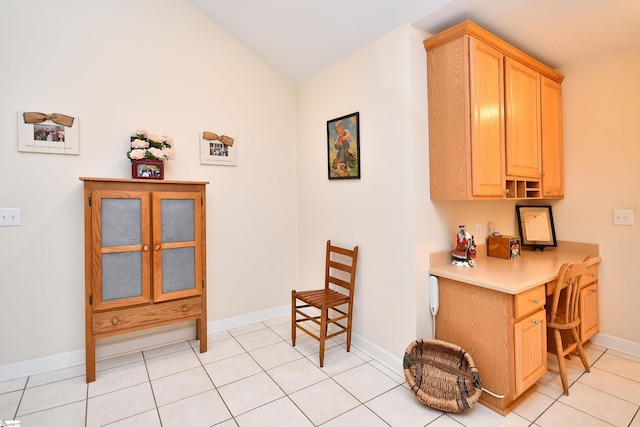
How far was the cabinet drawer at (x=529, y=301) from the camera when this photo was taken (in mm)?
1834

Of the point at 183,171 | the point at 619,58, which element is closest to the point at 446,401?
the point at 183,171

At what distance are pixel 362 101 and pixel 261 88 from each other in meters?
1.20

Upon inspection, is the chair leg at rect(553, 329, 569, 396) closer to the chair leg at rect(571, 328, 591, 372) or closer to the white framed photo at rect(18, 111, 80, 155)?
the chair leg at rect(571, 328, 591, 372)

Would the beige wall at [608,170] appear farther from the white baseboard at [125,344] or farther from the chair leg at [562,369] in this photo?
the white baseboard at [125,344]

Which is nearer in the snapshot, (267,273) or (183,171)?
(183,171)

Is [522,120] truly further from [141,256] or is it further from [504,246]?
[141,256]

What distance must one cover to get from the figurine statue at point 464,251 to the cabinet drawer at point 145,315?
2.05 m

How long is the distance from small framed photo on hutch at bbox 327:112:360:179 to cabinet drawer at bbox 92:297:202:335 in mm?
1636

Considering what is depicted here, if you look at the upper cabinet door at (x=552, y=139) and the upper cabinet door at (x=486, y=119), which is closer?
the upper cabinet door at (x=486, y=119)

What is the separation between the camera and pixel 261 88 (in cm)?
325

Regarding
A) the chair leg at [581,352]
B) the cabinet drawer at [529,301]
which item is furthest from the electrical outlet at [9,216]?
the chair leg at [581,352]

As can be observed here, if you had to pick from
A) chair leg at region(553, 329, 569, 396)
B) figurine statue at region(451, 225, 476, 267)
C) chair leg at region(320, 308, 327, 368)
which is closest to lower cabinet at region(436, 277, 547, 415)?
chair leg at region(553, 329, 569, 396)

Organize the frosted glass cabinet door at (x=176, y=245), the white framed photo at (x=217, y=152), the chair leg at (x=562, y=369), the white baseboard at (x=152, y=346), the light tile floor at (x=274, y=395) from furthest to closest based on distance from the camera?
the white framed photo at (x=217, y=152) → the frosted glass cabinet door at (x=176, y=245) → the white baseboard at (x=152, y=346) → the chair leg at (x=562, y=369) → the light tile floor at (x=274, y=395)

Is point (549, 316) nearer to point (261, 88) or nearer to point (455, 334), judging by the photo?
point (455, 334)
